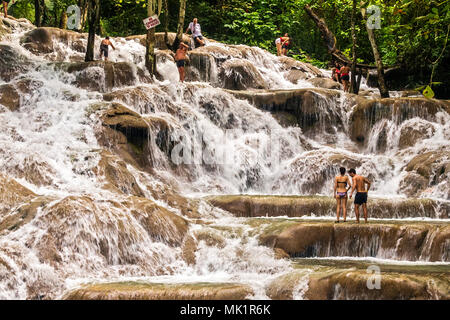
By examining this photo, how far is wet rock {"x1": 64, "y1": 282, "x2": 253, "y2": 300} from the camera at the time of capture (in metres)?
8.83

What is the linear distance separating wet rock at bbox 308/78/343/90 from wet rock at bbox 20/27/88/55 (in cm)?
925

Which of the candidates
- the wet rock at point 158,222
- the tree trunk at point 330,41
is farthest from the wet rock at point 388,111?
the wet rock at point 158,222

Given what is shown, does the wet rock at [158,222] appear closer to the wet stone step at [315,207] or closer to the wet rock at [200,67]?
the wet stone step at [315,207]

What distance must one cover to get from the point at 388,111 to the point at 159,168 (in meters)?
7.65

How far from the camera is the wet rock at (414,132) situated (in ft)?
61.1

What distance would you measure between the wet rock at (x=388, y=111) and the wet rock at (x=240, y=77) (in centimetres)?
478

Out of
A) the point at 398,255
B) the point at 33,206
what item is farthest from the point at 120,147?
the point at 398,255

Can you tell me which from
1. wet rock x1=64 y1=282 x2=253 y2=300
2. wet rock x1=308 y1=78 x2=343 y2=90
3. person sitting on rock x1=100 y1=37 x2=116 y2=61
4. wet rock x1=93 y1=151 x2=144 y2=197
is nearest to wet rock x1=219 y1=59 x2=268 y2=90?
wet rock x1=308 y1=78 x2=343 y2=90

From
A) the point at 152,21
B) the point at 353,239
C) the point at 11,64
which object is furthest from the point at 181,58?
the point at 353,239

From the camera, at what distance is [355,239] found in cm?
1170

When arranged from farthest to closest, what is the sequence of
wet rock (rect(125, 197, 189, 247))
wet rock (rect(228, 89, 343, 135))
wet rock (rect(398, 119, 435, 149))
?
wet rock (rect(228, 89, 343, 135)) < wet rock (rect(398, 119, 435, 149)) < wet rock (rect(125, 197, 189, 247))

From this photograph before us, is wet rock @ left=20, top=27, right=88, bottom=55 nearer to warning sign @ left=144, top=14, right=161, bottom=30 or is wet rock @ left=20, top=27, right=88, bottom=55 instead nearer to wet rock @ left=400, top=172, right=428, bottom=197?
warning sign @ left=144, top=14, right=161, bottom=30

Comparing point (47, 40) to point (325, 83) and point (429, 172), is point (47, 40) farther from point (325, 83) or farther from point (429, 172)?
point (429, 172)

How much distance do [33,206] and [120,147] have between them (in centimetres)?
525
